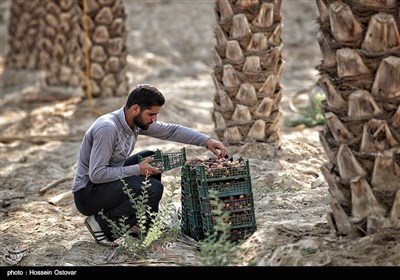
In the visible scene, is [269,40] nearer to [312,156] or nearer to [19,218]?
[312,156]

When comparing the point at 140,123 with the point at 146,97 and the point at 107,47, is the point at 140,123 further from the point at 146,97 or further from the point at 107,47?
the point at 107,47

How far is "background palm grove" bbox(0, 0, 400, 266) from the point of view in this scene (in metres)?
4.50

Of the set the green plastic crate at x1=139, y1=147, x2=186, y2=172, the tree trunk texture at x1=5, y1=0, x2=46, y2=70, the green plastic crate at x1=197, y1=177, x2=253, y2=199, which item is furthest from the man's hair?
the tree trunk texture at x1=5, y1=0, x2=46, y2=70

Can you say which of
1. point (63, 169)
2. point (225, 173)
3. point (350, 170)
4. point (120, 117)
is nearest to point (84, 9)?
point (63, 169)

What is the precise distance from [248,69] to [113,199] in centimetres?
244

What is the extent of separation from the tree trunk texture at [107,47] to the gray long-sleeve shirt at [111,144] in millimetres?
4836

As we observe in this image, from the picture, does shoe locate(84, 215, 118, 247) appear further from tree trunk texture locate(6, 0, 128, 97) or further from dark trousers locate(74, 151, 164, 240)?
tree trunk texture locate(6, 0, 128, 97)

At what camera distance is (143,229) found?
17.2 ft

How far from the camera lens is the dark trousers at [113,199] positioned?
18.1 ft

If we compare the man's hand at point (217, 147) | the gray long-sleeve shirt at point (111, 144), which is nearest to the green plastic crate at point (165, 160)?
the gray long-sleeve shirt at point (111, 144)

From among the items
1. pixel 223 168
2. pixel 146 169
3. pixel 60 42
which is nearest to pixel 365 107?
pixel 223 168

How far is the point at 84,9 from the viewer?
34.1 feet

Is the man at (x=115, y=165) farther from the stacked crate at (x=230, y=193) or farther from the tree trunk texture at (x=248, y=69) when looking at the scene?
the tree trunk texture at (x=248, y=69)

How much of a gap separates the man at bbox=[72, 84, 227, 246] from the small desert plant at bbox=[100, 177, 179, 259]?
65mm
